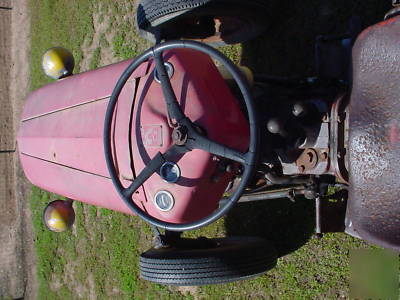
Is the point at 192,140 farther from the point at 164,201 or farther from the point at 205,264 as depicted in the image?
the point at 205,264

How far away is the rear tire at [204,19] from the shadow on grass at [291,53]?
0.20m

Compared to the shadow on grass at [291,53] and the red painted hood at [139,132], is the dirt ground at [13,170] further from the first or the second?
the shadow on grass at [291,53]

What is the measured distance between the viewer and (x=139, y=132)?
7.36ft

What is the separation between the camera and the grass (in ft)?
10.6

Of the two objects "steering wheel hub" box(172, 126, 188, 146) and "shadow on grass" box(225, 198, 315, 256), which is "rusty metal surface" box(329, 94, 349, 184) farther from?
"shadow on grass" box(225, 198, 315, 256)

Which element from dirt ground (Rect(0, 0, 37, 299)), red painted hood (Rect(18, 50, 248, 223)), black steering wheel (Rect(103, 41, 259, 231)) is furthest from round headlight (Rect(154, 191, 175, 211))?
dirt ground (Rect(0, 0, 37, 299))

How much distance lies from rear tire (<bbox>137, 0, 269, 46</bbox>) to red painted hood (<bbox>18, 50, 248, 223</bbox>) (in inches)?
13.4

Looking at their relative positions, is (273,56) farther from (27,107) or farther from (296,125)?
(27,107)

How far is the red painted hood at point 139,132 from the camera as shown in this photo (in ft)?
6.81

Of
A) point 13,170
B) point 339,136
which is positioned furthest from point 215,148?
point 13,170

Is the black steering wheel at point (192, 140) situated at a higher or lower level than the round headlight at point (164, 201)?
higher

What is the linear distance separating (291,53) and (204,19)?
2.33 ft

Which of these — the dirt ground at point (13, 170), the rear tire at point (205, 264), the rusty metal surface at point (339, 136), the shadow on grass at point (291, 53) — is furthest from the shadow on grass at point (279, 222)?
the dirt ground at point (13, 170)

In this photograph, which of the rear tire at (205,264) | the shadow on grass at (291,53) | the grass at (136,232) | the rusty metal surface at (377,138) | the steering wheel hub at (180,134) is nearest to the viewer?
the rusty metal surface at (377,138)
